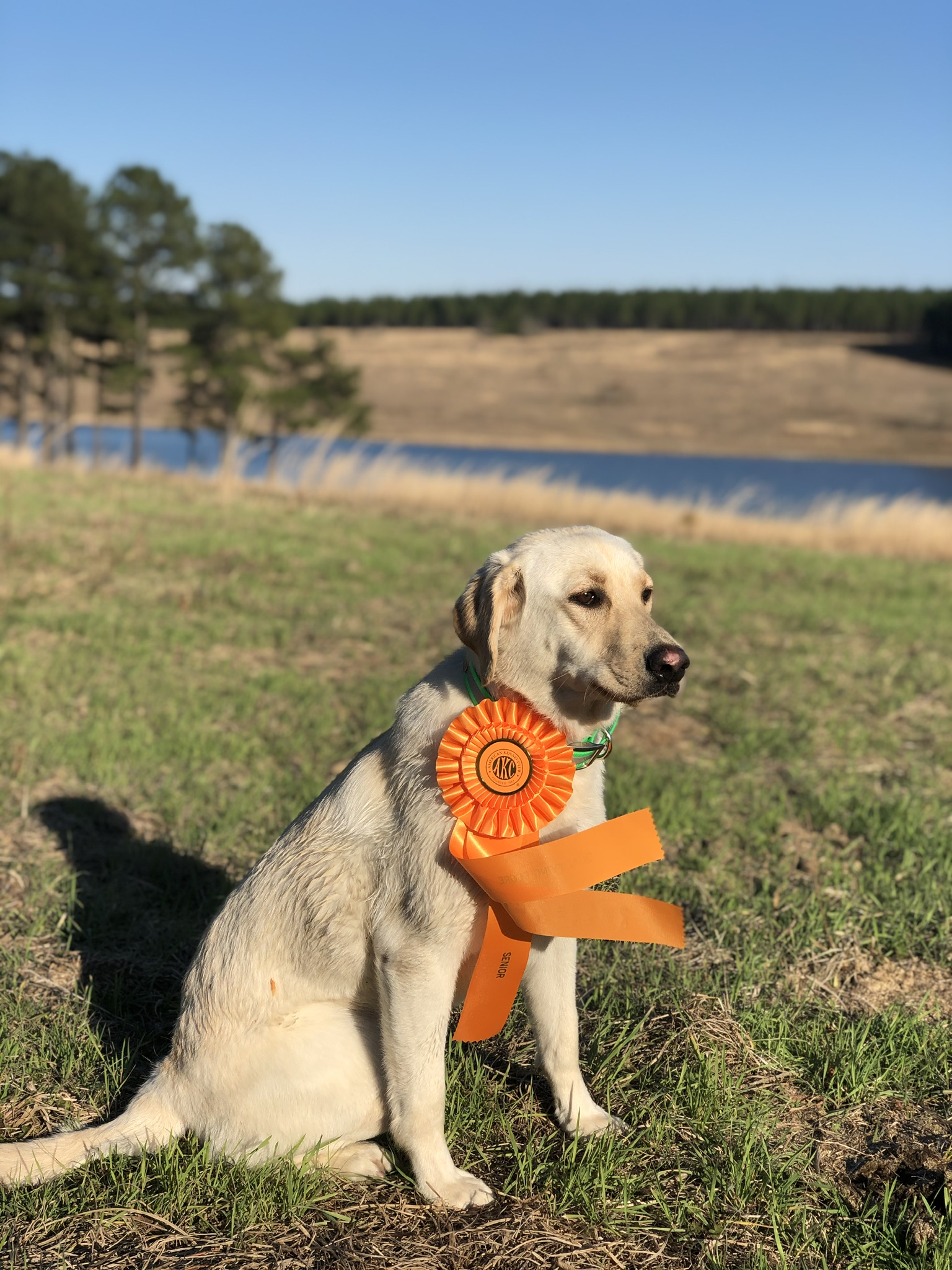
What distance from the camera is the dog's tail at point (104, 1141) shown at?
7.19 feet

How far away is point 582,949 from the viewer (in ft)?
11.2

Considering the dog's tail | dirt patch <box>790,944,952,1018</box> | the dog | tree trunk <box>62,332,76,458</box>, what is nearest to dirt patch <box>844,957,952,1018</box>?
dirt patch <box>790,944,952,1018</box>

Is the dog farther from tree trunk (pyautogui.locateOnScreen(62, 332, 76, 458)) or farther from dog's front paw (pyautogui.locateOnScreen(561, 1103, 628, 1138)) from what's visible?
tree trunk (pyautogui.locateOnScreen(62, 332, 76, 458))

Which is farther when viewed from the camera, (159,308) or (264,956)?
(159,308)

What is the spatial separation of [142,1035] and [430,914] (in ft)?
4.17

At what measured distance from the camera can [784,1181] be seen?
233cm

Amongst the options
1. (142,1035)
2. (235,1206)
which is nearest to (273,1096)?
(235,1206)

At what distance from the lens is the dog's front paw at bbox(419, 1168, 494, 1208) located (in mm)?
2287

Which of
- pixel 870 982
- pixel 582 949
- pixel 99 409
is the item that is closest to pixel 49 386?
pixel 99 409

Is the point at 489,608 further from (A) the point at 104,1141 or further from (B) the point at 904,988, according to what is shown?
(B) the point at 904,988

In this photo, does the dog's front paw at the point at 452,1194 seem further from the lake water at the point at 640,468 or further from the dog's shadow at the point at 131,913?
the lake water at the point at 640,468

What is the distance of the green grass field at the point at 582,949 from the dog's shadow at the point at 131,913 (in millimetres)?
13

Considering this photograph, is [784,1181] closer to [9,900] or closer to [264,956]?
[264,956]

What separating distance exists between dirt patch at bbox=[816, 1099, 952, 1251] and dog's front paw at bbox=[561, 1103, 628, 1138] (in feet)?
1.70
